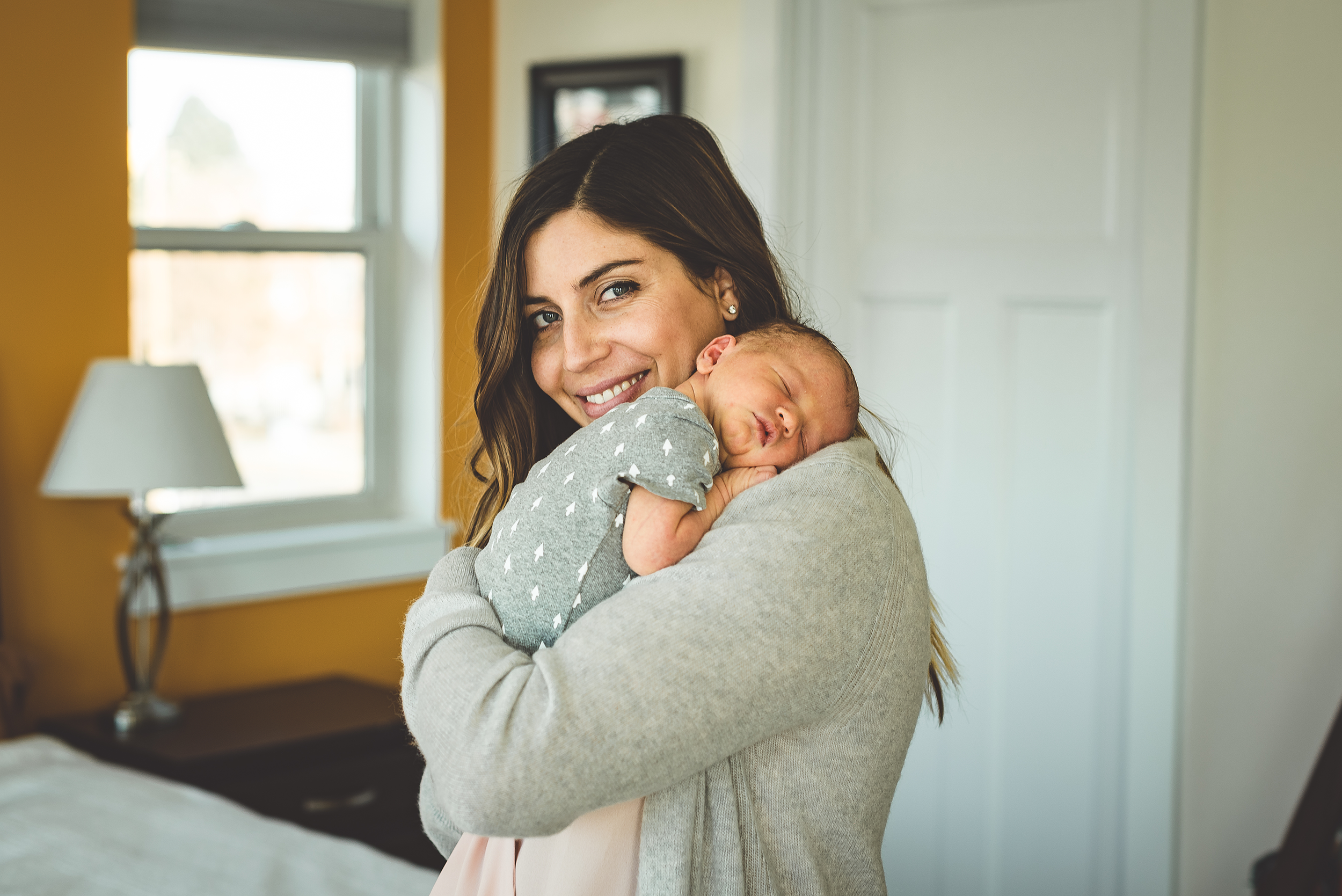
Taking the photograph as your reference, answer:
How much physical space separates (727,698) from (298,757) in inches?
76.1

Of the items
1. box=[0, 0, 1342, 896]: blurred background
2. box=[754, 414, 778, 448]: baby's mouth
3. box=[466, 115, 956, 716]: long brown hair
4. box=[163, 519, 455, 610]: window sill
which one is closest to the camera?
box=[754, 414, 778, 448]: baby's mouth

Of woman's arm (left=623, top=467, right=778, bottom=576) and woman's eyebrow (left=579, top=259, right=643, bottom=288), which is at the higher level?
woman's eyebrow (left=579, top=259, right=643, bottom=288)

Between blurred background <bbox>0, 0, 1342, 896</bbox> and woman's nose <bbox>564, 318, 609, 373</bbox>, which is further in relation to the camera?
blurred background <bbox>0, 0, 1342, 896</bbox>

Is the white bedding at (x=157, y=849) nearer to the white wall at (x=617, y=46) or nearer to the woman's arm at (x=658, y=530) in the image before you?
the woman's arm at (x=658, y=530)

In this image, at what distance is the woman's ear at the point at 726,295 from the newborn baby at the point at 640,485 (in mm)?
126

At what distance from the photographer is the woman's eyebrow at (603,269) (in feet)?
3.74

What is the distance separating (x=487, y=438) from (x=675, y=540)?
17.6 inches

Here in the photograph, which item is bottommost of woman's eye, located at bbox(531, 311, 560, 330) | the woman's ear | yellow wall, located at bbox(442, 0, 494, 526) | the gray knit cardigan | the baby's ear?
the gray knit cardigan

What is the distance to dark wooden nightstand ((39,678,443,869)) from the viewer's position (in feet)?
7.93

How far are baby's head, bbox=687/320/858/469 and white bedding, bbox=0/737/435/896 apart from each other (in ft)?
3.22

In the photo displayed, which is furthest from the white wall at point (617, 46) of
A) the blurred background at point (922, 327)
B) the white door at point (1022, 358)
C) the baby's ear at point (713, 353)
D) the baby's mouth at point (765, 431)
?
the baby's mouth at point (765, 431)

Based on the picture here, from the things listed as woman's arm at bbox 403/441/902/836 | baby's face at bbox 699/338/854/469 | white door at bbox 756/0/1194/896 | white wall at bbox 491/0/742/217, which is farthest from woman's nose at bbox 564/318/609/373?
white wall at bbox 491/0/742/217

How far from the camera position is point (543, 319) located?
4.09 feet

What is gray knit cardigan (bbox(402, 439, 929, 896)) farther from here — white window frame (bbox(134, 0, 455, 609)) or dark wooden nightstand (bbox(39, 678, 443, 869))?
white window frame (bbox(134, 0, 455, 609))
